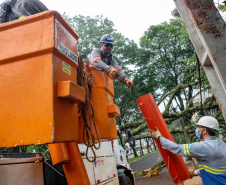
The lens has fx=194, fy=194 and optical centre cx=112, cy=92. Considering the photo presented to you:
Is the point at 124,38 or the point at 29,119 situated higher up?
the point at 124,38

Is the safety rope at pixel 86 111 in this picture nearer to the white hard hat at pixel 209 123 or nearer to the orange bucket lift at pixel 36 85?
the orange bucket lift at pixel 36 85

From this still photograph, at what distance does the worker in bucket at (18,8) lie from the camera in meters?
2.03

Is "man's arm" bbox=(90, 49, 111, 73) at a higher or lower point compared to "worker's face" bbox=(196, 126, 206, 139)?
higher

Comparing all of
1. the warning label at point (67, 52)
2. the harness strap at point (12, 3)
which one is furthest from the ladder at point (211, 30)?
the harness strap at point (12, 3)

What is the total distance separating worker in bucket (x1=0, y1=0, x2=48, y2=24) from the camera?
203 cm

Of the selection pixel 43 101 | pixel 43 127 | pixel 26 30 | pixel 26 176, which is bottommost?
pixel 26 176

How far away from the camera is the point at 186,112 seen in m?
8.99

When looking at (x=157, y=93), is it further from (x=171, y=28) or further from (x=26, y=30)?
(x=26, y=30)

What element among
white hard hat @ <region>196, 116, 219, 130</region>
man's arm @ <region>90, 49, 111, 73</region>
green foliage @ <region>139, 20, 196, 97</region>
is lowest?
white hard hat @ <region>196, 116, 219, 130</region>

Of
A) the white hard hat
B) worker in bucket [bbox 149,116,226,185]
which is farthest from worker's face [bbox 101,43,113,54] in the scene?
the white hard hat

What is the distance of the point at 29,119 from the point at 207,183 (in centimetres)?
259

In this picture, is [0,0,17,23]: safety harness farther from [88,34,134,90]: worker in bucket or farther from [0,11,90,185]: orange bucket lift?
[88,34,134,90]: worker in bucket

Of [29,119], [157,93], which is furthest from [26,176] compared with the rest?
[157,93]

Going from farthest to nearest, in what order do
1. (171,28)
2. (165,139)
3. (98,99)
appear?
(171,28), (165,139), (98,99)
